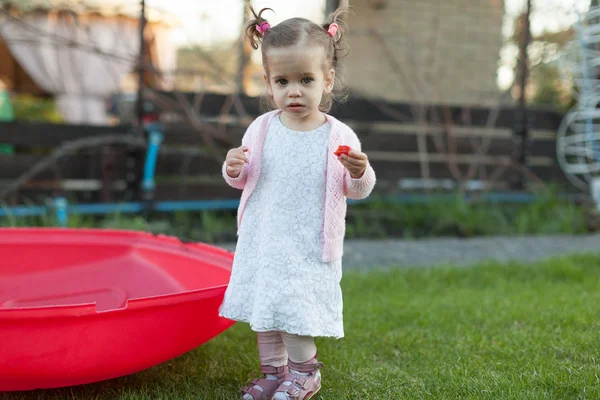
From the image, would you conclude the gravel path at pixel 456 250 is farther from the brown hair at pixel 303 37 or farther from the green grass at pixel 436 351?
the brown hair at pixel 303 37

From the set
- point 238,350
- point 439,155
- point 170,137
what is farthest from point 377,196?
point 238,350

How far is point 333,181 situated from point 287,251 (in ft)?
0.71

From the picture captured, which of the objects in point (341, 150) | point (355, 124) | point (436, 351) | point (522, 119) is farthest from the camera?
point (522, 119)

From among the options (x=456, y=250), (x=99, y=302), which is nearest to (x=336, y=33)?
(x=99, y=302)

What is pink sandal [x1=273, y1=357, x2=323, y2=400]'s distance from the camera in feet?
5.31

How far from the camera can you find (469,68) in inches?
272

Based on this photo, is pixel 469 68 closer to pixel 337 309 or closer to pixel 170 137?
pixel 170 137

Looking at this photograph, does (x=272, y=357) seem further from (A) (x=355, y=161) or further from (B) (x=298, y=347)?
(A) (x=355, y=161)

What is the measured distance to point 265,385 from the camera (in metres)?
1.69

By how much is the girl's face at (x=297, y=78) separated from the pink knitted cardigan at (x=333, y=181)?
10 cm

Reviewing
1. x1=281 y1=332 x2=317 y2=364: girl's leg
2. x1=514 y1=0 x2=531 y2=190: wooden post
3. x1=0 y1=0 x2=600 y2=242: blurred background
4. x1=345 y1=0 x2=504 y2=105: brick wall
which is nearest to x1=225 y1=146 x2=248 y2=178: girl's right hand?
x1=281 y1=332 x2=317 y2=364: girl's leg

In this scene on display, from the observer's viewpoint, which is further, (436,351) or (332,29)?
(436,351)

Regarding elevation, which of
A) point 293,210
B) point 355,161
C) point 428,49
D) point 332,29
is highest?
point 428,49

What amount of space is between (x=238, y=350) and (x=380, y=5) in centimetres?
518
